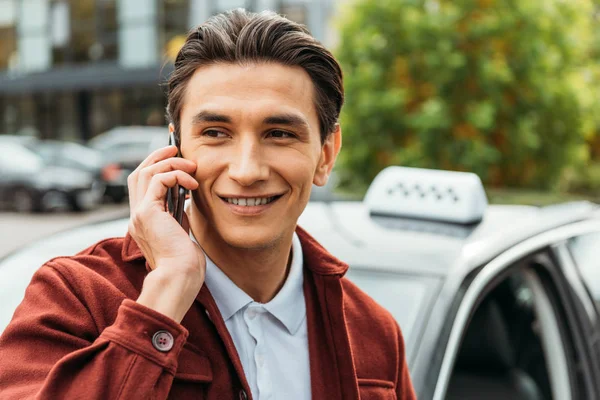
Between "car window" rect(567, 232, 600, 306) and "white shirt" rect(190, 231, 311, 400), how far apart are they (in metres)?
1.66

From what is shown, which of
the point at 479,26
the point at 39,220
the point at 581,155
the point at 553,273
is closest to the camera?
the point at 553,273

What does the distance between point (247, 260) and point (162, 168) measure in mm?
262

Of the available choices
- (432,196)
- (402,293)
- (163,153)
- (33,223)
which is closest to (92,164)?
(33,223)

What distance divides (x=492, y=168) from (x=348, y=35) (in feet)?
7.17

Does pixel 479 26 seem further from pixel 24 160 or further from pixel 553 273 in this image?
pixel 24 160

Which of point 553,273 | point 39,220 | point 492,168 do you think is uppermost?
point 553,273

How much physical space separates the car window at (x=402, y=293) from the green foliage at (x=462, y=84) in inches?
225

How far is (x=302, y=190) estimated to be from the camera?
1.59 metres

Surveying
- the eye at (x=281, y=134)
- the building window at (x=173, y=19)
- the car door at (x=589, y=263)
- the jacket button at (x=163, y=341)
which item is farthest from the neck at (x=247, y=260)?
the building window at (x=173, y=19)

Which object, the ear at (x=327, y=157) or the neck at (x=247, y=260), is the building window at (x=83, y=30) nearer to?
the ear at (x=327, y=157)

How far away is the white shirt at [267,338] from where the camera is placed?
60.0 inches

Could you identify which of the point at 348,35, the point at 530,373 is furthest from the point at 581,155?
the point at 530,373

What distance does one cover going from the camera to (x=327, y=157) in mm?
1781

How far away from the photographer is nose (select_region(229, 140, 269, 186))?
57.9 inches
